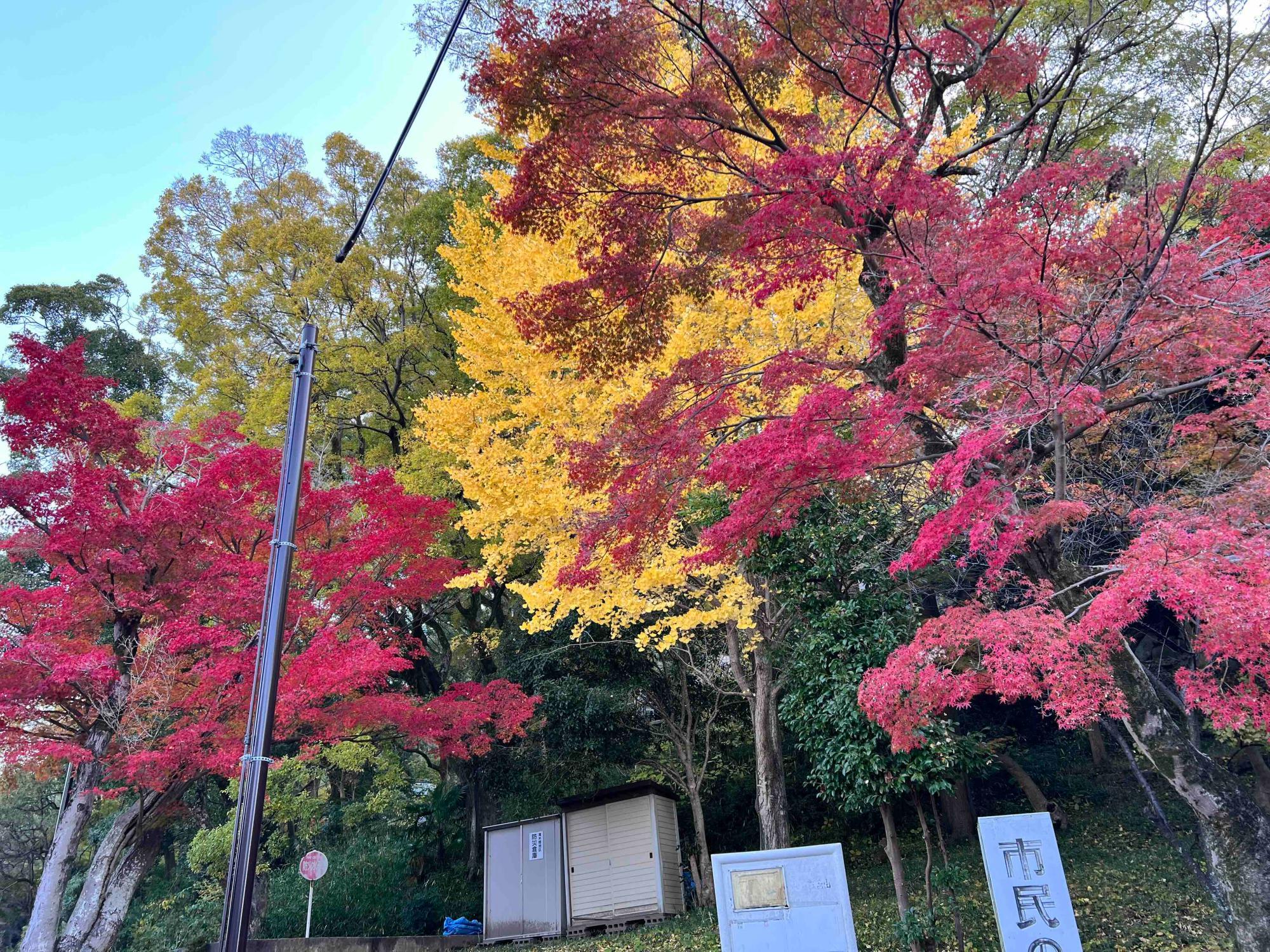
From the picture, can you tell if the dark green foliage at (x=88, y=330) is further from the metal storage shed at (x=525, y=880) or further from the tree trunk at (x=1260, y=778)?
the tree trunk at (x=1260, y=778)

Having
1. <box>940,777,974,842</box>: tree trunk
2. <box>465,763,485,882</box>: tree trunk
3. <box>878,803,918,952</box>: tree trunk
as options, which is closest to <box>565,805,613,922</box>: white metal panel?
<box>465,763,485,882</box>: tree trunk

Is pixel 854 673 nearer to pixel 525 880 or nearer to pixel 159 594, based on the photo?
pixel 525 880

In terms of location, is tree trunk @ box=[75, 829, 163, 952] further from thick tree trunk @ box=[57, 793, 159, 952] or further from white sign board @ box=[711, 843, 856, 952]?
white sign board @ box=[711, 843, 856, 952]

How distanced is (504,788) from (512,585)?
22.1 ft

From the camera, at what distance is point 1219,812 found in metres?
5.55

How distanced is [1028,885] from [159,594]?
9422 millimetres

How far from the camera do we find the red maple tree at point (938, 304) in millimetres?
5590

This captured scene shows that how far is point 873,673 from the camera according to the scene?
6.62 m

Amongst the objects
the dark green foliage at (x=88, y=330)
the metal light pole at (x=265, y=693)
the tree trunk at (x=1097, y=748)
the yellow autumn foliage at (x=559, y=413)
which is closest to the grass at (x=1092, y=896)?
the tree trunk at (x=1097, y=748)

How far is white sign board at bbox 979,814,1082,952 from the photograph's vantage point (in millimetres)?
5289

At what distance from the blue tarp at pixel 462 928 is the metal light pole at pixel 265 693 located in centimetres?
982

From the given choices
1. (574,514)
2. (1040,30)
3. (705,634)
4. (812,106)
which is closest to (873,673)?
(574,514)

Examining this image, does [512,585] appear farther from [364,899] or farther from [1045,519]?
[364,899]

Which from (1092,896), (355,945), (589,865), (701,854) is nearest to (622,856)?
(589,865)
